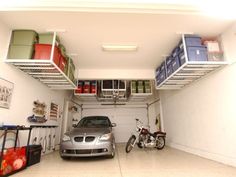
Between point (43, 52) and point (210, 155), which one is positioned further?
point (210, 155)

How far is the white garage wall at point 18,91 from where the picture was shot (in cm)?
293

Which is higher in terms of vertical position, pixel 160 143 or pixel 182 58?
pixel 182 58

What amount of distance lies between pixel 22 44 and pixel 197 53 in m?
3.56

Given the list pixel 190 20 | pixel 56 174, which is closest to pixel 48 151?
pixel 56 174

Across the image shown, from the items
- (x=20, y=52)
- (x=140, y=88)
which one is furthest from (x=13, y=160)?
(x=140, y=88)

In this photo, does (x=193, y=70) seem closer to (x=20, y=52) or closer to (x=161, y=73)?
(x=161, y=73)

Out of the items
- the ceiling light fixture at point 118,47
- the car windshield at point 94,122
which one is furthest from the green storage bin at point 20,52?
the car windshield at point 94,122

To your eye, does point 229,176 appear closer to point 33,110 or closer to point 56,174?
point 56,174

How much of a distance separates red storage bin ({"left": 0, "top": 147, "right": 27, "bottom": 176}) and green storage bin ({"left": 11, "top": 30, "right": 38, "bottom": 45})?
6.61 feet

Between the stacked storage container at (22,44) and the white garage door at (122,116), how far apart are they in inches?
225

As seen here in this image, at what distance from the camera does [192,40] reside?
328 centimetres

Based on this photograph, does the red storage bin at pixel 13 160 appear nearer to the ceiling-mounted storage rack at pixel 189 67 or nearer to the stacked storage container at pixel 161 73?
the ceiling-mounted storage rack at pixel 189 67

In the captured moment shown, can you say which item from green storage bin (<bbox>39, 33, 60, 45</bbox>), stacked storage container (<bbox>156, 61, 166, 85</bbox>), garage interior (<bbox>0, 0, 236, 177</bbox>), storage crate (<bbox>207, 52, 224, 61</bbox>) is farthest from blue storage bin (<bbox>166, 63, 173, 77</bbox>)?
green storage bin (<bbox>39, 33, 60, 45</bbox>)

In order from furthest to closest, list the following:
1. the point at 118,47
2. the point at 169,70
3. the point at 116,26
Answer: the point at 169,70, the point at 118,47, the point at 116,26
